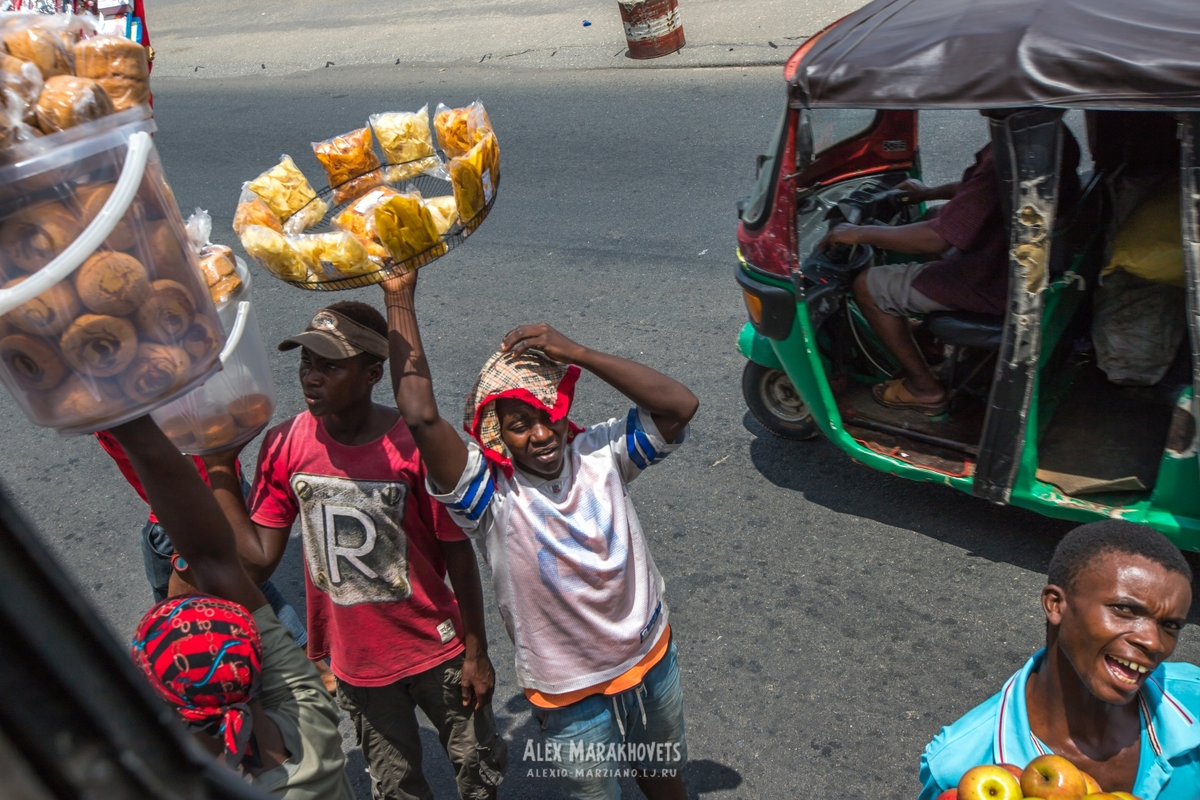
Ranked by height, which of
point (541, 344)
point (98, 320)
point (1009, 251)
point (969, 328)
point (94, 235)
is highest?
point (94, 235)

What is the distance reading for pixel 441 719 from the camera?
3217 millimetres

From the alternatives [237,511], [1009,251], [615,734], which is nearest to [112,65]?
[237,511]

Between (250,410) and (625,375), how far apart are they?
3.71ft

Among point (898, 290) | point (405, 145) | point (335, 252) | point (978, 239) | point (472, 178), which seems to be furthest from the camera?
point (898, 290)

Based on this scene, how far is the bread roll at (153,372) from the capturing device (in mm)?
1879

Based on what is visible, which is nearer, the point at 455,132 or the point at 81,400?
→ the point at 81,400

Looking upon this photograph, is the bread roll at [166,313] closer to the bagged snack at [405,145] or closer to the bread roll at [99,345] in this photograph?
the bread roll at [99,345]

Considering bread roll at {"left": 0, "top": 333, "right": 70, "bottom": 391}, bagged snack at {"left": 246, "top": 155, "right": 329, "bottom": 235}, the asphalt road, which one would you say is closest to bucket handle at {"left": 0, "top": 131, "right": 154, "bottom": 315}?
bread roll at {"left": 0, "top": 333, "right": 70, "bottom": 391}

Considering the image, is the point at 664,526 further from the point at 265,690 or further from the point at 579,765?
the point at 265,690

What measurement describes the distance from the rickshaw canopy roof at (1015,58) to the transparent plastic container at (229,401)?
2315mm

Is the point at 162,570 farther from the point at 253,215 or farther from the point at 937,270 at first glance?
the point at 937,270

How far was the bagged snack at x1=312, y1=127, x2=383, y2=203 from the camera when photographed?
2793mm

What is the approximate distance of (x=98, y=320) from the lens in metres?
1.81

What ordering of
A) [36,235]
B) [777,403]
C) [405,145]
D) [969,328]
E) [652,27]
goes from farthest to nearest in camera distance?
[652,27], [777,403], [969,328], [405,145], [36,235]
